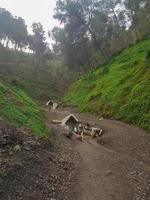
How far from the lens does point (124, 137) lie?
2228 cm

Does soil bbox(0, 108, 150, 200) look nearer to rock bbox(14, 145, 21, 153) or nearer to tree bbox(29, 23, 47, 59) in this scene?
rock bbox(14, 145, 21, 153)

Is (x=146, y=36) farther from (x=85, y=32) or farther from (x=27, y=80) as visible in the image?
(x=27, y=80)

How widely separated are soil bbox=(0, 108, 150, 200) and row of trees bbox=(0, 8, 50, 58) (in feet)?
276

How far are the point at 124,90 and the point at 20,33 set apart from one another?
A: 75966 millimetres

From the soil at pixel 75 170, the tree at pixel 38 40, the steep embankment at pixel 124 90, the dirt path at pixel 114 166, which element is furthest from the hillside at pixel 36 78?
the soil at pixel 75 170

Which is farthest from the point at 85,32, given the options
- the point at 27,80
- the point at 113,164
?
the point at 113,164

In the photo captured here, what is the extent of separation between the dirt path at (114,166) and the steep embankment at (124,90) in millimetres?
2351

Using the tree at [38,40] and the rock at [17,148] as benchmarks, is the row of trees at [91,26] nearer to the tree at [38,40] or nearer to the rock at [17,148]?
the tree at [38,40]

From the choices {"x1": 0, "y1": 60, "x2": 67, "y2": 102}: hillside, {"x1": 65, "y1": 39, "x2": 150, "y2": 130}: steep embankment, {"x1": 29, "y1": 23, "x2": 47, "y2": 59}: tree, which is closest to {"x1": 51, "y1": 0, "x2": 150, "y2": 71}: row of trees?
{"x1": 0, "y1": 60, "x2": 67, "y2": 102}: hillside

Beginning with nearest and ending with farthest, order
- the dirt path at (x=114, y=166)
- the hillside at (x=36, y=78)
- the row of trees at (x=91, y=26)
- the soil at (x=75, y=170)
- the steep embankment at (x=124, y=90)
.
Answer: the soil at (x=75, y=170) < the dirt path at (x=114, y=166) < the steep embankment at (x=124, y=90) < the row of trees at (x=91, y=26) < the hillside at (x=36, y=78)

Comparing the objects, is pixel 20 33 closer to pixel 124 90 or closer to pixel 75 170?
pixel 124 90

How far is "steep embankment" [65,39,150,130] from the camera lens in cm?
2659

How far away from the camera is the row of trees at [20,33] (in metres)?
102

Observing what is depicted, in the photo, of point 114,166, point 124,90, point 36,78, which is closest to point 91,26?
point 36,78
